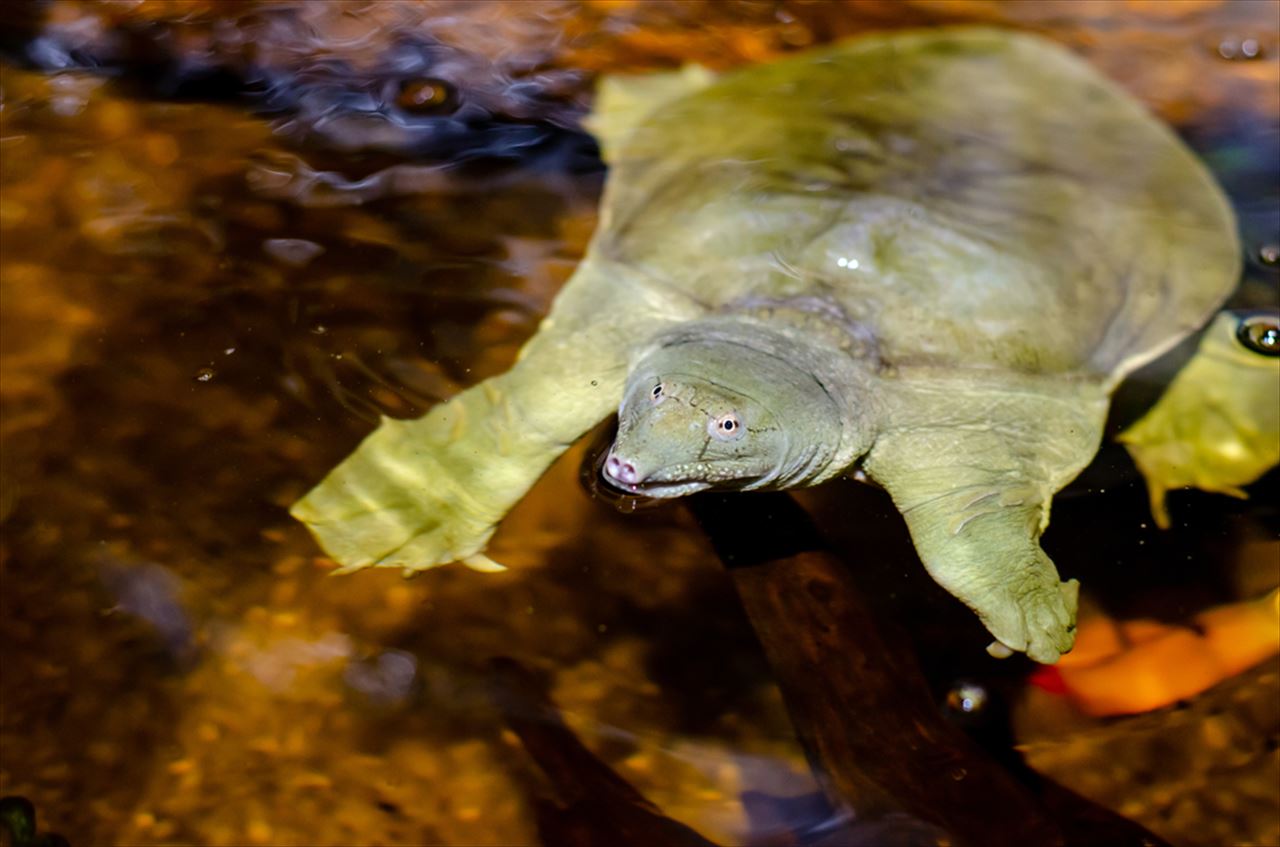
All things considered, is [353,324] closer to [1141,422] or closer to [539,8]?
[539,8]

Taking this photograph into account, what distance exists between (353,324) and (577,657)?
122cm

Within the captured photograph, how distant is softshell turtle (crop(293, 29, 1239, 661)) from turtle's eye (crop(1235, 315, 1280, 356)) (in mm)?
205

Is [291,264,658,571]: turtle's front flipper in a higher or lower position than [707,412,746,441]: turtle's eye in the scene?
lower

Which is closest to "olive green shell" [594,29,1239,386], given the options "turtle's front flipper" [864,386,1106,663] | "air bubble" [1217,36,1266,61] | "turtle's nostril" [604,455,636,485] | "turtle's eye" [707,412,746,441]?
"turtle's front flipper" [864,386,1106,663]

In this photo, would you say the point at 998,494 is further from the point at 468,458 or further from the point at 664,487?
the point at 468,458

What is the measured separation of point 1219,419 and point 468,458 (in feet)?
7.19

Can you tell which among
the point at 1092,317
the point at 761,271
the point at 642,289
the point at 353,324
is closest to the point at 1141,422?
the point at 1092,317

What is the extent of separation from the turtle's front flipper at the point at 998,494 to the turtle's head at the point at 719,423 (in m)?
0.24

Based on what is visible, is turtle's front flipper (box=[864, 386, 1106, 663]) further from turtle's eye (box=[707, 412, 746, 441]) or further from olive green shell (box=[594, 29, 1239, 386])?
turtle's eye (box=[707, 412, 746, 441])

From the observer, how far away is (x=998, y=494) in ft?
8.96

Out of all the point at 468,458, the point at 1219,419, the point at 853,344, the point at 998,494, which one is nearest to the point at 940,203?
the point at 853,344

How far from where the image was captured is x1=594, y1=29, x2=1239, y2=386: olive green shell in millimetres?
2943

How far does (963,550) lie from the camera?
2613 millimetres

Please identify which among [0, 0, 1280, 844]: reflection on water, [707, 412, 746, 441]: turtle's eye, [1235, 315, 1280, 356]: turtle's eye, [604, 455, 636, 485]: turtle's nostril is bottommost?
[0, 0, 1280, 844]: reflection on water
